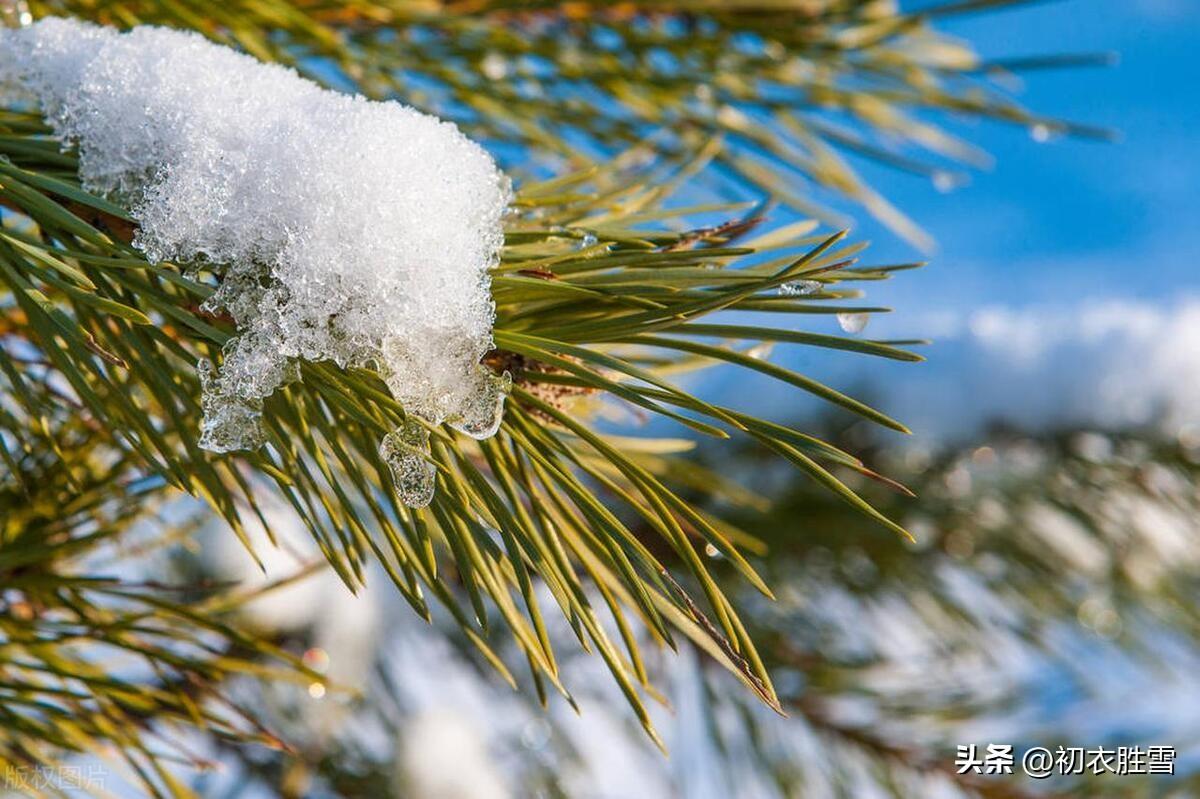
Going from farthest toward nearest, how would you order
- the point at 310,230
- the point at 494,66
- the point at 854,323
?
the point at 494,66 → the point at 854,323 → the point at 310,230

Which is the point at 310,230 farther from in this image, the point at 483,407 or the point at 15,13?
the point at 15,13

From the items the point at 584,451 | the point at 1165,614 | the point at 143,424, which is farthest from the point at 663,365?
the point at 1165,614

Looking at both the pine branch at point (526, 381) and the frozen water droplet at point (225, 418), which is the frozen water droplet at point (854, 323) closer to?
the pine branch at point (526, 381)

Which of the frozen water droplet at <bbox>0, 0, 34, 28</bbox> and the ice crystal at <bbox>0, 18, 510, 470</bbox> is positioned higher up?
the frozen water droplet at <bbox>0, 0, 34, 28</bbox>

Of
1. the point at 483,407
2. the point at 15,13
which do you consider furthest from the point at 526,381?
the point at 15,13

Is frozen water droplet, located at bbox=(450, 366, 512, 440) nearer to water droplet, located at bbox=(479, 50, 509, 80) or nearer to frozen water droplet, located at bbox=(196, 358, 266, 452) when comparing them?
frozen water droplet, located at bbox=(196, 358, 266, 452)

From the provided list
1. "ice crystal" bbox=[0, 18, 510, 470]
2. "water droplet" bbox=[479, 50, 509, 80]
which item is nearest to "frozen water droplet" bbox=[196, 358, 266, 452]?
"ice crystal" bbox=[0, 18, 510, 470]

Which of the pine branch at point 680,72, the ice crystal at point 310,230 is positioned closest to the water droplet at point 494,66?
the pine branch at point 680,72
